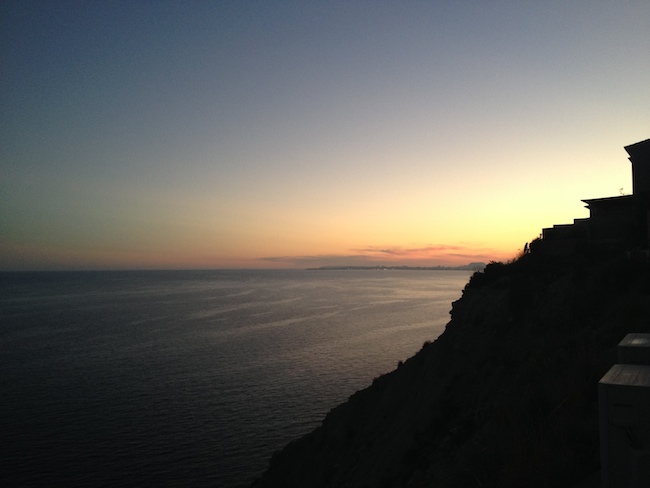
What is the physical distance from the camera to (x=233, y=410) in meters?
40.1

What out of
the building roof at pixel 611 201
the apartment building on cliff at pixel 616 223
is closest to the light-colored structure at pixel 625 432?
the apartment building on cliff at pixel 616 223

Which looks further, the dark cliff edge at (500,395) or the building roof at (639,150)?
the building roof at (639,150)

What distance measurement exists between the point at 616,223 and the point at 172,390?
41.5 metres

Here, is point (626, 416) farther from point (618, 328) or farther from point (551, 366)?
point (618, 328)

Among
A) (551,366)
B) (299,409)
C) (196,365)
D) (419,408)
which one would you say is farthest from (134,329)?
(551,366)

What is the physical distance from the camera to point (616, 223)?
888 inches

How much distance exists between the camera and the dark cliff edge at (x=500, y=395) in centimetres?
805

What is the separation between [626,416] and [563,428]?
5207mm

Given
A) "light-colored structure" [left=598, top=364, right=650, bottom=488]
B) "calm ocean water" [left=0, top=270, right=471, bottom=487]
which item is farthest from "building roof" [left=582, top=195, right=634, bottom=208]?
"calm ocean water" [left=0, top=270, right=471, bottom=487]

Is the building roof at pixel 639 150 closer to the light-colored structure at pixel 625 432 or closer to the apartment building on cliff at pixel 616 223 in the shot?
the apartment building on cliff at pixel 616 223

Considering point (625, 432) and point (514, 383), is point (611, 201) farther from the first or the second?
point (625, 432)

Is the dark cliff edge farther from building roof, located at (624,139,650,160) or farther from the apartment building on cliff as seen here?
building roof, located at (624,139,650,160)

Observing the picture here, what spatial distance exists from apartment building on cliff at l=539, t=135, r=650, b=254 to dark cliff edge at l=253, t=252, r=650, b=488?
5.42ft

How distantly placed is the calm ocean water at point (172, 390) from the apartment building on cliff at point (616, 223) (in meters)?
24.1
